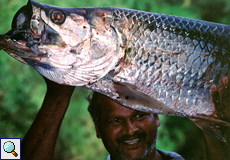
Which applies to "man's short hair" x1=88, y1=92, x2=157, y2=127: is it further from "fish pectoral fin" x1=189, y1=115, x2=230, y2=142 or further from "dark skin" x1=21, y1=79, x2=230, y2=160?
"fish pectoral fin" x1=189, y1=115, x2=230, y2=142

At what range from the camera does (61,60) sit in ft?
3.04

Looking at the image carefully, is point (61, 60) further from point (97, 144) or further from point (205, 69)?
point (97, 144)

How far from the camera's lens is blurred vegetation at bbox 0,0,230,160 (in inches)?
83.6

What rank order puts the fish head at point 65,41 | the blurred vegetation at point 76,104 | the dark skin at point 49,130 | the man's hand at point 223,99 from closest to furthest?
the fish head at point 65,41, the man's hand at point 223,99, the dark skin at point 49,130, the blurred vegetation at point 76,104

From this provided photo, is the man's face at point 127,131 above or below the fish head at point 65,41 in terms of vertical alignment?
below

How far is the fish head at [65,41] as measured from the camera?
89 centimetres

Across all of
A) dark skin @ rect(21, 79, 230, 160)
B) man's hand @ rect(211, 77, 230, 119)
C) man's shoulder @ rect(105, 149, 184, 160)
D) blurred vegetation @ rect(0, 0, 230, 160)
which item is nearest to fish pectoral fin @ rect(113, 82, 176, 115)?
man's hand @ rect(211, 77, 230, 119)

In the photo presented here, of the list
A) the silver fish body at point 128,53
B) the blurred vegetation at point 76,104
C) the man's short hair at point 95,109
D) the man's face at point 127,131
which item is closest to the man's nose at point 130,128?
the man's face at point 127,131

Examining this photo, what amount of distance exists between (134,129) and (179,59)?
18.5 inches

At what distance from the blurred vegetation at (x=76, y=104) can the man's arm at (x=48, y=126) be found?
2.84 ft

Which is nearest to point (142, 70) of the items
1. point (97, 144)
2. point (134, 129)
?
point (134, 129)

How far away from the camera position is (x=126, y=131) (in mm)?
1286

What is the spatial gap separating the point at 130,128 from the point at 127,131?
0.02 m

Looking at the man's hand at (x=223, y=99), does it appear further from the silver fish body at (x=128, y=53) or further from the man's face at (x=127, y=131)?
the man's face at (x=127, y=131)
